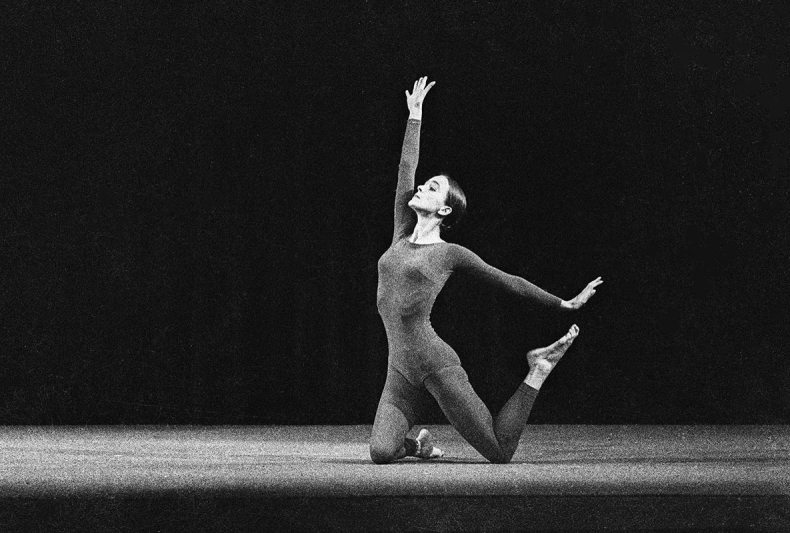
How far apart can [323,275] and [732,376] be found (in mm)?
2023

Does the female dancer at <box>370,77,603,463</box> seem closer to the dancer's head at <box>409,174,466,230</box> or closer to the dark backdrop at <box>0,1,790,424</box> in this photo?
the dancer's head at <box>409,174,466,230</box>

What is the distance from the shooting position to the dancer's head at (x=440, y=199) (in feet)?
11.3

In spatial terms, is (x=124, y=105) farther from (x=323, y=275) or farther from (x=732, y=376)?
(x=732, y=376)

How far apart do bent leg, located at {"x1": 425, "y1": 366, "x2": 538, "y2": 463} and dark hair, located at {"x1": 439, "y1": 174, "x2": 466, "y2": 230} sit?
486 mm

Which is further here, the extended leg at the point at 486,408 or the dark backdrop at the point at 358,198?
the dark backdrop at the point at 358,198

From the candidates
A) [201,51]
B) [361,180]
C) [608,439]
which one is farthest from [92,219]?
[608,439]

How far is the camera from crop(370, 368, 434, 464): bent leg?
11.2ft

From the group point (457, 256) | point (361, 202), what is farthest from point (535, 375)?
point (361, 202)

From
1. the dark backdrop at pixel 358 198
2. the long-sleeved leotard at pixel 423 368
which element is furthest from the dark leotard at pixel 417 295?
the dark backdrop at pixel 358 198

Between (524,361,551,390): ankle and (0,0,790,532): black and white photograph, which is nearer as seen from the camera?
(524,361,551,390): ankle

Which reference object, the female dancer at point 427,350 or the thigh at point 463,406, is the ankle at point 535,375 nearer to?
the female dancer at point 427,350

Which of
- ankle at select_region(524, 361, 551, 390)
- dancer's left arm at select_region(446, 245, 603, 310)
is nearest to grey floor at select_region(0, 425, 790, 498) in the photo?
ankle at select_region(524, 361, 551, 390)

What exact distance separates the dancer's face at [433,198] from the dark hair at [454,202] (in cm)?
1

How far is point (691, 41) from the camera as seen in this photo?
16.7 ft
